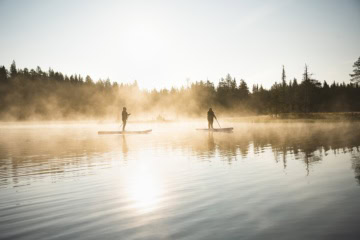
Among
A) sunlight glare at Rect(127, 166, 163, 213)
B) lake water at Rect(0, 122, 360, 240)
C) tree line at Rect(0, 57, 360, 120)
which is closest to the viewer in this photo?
lake water at Rect(0, 122, 360, 240)

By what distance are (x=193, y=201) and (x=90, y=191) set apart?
3.37 meters

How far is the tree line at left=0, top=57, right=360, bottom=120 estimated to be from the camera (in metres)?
146

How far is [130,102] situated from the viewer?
631 feet

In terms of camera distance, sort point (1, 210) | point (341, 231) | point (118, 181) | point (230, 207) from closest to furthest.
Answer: point (341, 231), point (230, 207), point (1, 210), point (118, 181)

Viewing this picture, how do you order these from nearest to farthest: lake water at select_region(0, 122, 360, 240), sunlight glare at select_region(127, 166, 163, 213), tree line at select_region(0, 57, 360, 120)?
lake water at select_region(0, 122, 360, 240) → sunlight glare at select_region(127, 166, 163, 213) → tree line at select_region(0, 57, 360, 120)

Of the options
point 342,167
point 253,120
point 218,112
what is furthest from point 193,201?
point 218,112

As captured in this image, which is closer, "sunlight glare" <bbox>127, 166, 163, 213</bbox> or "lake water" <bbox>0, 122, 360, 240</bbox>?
"lake water" <bbox>0, 122, 360, 240</bbox>

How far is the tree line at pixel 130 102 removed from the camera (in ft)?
479

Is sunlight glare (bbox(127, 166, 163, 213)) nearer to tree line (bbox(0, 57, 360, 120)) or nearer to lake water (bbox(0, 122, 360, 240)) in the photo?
lake water (bbox(0, 122, 360, 240))

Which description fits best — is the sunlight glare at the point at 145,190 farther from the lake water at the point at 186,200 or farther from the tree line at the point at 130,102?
the tree line at the point at 130,102

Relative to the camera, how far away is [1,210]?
668 cm

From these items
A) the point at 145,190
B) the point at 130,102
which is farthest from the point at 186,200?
the point at 130,102

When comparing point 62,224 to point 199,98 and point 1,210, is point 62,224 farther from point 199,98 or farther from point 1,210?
point 199,98

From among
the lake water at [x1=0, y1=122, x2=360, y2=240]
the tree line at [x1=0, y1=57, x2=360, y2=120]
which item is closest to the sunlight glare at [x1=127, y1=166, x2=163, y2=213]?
the lake water at [x1=0, y1=122, x2=360, y2=240]
